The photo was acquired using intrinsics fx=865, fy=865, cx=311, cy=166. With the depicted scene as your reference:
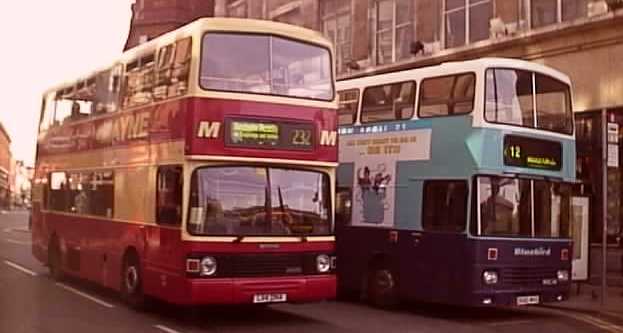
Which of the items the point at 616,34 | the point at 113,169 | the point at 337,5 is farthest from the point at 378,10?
the point at 113,169

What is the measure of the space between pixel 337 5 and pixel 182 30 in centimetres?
1744

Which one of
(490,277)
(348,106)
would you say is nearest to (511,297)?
(490,277)

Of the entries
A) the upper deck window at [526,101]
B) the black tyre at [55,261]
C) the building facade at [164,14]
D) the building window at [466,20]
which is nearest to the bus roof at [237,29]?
the upper deck window at [526,101]

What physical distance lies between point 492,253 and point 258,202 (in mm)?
3694

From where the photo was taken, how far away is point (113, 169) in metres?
14.8

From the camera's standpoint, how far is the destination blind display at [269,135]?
11922 mm

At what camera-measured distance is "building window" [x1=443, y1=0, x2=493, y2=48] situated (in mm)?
22828

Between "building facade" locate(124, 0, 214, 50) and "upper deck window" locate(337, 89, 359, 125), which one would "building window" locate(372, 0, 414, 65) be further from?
"building facade" locate(124, 0, 214, 50)

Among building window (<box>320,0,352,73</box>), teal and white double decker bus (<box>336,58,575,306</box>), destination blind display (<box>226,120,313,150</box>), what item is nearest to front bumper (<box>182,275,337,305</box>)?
destination blind display (<box>226,120,313,150</box>)

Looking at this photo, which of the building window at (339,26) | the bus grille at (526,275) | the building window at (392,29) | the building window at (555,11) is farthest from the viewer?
the building window at (339,26)

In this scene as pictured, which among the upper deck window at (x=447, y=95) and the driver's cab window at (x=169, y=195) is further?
the upper deck window at (x=447, y=95)

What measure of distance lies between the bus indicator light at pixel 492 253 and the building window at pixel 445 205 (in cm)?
51

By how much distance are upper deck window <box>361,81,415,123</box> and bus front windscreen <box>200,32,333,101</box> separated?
223cm

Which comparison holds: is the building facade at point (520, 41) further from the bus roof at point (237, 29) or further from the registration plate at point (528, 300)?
the bus roof at point (237, 29)
